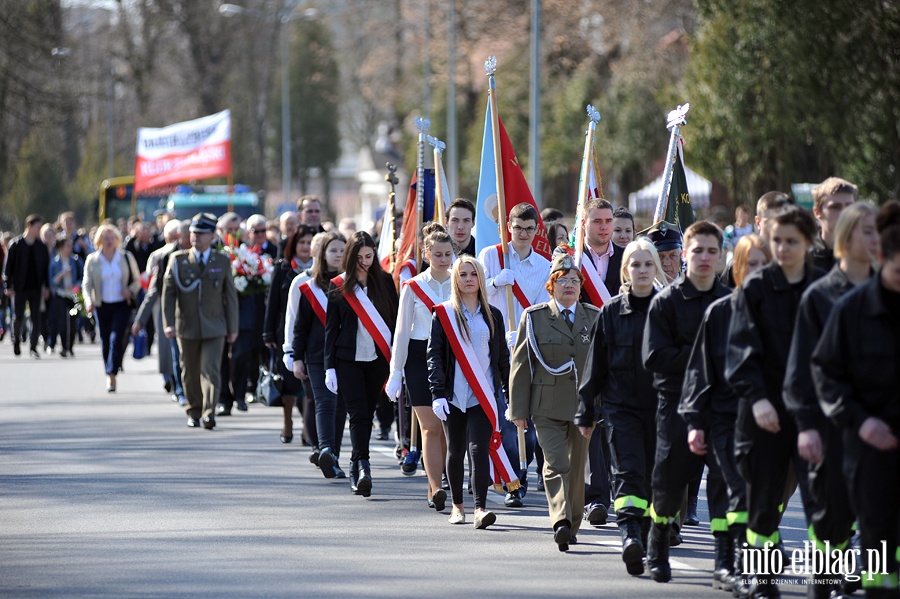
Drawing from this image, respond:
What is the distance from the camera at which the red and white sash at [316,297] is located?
11984mm

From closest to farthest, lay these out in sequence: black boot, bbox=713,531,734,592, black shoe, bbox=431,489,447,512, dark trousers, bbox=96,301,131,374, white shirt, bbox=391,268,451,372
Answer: black boot, bbox=713,531,734,592 < black shoe, bbox=431,489,447,512 < white shirt, bbox=391,268,451,372 < dark trousers, bbox=96,301,131,374

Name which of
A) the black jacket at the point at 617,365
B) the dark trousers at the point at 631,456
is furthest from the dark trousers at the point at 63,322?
the dark trousers at the point at 631,456

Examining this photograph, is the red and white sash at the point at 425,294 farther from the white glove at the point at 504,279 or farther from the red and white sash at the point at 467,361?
the red and white sash at the point at 467,361

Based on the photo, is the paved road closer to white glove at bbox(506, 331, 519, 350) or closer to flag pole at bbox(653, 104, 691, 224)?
white glove at bbox(506, 331, 519, 350)

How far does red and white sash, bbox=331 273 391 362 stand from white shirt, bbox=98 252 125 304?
7.89 m

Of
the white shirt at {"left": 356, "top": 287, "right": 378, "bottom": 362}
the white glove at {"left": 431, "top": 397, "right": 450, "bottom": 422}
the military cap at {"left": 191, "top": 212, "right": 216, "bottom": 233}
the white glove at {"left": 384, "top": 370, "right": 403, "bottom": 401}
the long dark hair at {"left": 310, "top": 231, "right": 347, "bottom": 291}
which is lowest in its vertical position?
the white glove at {"left": 431, "top": 397, "right": 450, "bottom": 422}

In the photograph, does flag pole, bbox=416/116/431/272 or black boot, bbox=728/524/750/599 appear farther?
flag pole, bbox=416/116/431/272

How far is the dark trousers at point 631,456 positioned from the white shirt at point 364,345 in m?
3.01

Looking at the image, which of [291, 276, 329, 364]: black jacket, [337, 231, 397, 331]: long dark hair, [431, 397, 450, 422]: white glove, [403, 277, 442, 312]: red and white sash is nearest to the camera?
[431, 397, 450, 422]: white glove

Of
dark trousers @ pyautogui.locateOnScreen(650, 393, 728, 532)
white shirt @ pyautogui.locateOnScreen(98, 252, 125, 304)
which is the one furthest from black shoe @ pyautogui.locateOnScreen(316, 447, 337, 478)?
white shirt @ pyautogui.locateOnScreen(98, 252, 125, 304)

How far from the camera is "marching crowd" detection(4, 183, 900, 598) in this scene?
652 cm

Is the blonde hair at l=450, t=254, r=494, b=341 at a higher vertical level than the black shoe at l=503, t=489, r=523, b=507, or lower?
higher

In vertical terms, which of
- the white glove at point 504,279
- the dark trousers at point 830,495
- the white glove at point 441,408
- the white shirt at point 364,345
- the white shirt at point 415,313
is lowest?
the dark trousers at point 830,495

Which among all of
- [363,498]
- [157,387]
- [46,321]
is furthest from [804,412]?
[46,321]
